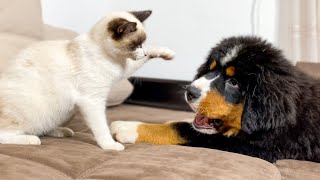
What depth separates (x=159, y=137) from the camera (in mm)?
1288

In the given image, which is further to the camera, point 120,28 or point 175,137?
point 175,137

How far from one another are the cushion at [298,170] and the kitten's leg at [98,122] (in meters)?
0.48

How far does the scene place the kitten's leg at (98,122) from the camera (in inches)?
46.6

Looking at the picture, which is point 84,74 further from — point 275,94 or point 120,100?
point 120,100

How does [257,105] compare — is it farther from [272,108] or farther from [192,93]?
[192,93]

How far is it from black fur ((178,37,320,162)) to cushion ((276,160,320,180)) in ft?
0.09

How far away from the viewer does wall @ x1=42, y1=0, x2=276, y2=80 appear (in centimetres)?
234

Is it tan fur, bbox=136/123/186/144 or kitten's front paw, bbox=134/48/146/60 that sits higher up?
kitten's front paw, bbox=134/48/146/60

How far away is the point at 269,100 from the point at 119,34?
484mm

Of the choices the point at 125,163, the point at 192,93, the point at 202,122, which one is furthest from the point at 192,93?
the point at 125,163

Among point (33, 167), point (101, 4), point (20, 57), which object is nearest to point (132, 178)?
point (33, 167)

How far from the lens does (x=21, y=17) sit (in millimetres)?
1671

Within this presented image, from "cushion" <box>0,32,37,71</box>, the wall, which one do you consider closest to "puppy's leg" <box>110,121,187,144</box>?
"cushion" <box>0,32,37,71</box>

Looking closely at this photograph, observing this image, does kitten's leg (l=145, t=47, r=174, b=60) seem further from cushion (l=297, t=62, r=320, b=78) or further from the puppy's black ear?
cushion (l=297, t=62, r=320, b=78)
